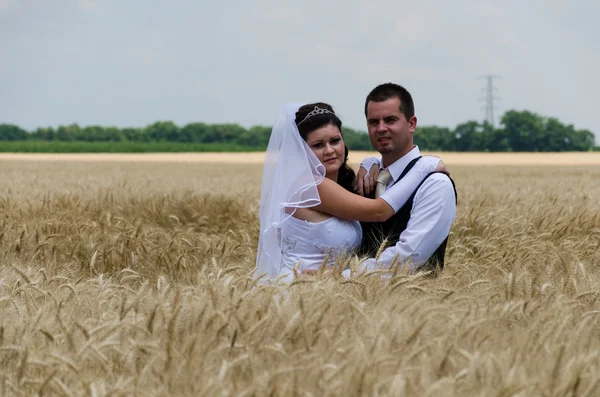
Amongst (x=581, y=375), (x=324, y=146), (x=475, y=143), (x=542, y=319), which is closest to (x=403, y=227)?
(x=324, y=146)

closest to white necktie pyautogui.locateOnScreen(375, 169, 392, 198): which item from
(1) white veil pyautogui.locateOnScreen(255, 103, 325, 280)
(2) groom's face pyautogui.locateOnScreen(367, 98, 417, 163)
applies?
(2) groom's face pyautogui.locateOnScreen(367, 98, 417, 163)

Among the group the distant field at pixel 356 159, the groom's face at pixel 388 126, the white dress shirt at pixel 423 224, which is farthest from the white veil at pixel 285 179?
the distant field at pixel 356 159

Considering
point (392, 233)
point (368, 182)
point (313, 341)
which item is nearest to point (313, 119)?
point (368, 182)

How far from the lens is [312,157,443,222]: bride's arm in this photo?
3283 mm

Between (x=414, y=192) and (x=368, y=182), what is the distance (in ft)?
0.88

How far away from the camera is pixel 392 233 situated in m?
3.55

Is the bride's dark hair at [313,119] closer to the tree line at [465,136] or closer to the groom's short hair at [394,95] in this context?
the groom's short hair at [394,95]

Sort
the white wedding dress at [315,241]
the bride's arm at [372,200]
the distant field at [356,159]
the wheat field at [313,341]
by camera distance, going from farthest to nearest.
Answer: the distant field at [356,159] → the white wedding dress at [315,241] → the bride's arm at [372,200] → the wheat field at [313,341]

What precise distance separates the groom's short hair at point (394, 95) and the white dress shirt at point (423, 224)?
35 centimetres

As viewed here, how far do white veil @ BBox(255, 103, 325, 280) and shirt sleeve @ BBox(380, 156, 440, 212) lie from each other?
33 cm

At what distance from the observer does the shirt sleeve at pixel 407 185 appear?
10.8 ft

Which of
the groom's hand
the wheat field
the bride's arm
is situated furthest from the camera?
the groom's hand

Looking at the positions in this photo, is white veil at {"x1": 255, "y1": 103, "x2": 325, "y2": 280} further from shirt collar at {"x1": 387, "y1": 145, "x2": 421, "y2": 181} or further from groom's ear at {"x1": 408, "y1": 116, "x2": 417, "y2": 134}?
groom's ear at {"x1": 408, "y1": 116, "x2": 417, "y2": 134}

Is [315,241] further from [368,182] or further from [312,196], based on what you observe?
[368,182]
